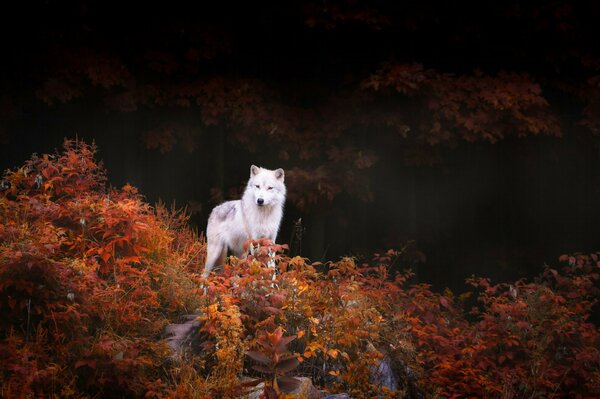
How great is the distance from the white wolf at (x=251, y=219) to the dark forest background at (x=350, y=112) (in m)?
2.13

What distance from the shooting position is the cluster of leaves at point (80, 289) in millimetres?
5262

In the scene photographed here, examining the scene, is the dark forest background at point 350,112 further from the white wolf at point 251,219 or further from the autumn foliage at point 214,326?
the autumn foliage at point 214,326

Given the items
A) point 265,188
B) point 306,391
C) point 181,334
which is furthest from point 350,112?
point 306,391

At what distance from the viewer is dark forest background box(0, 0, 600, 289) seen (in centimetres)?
1045

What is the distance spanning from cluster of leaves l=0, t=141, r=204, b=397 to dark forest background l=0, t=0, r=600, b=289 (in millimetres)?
3073

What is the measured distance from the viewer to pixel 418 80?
397 inches

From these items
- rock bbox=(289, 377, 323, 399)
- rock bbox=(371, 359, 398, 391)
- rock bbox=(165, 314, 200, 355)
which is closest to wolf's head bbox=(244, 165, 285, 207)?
rock bbox=(165, 314, 200, 355)

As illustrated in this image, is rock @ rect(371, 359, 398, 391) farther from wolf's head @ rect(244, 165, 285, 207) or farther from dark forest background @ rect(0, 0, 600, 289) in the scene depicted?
dark forest background @ rect(0, 0, 600, 289)

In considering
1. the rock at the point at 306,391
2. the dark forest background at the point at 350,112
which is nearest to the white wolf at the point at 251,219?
the dark forest background at the point at 350,112

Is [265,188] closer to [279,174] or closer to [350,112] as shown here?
[279,174]

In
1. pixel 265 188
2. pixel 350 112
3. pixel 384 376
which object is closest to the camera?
pixel 384 376

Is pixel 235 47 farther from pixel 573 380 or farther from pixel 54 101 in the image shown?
pixel 573 380

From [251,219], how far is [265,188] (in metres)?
0.42

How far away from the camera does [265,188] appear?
8.08 m
